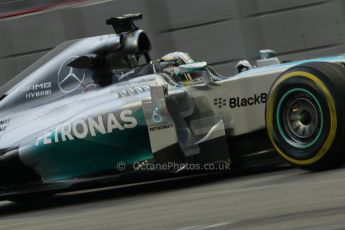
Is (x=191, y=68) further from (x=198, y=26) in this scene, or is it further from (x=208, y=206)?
(x=198, y=26)

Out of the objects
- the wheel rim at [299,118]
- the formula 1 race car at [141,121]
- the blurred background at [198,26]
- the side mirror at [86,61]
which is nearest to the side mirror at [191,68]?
the formula 1 race car at [141,121]

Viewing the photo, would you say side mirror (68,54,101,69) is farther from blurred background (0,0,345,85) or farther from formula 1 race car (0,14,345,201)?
blurred background (0,0,345,85)

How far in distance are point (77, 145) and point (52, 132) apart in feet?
0.84

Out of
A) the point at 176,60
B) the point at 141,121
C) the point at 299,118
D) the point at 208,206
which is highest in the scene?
the point at 176,60

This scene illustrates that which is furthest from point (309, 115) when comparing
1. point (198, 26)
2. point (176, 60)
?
point (198, 26)

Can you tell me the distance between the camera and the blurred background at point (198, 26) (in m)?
13.7

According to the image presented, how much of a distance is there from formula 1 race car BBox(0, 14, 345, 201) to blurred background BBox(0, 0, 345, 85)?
5779mm

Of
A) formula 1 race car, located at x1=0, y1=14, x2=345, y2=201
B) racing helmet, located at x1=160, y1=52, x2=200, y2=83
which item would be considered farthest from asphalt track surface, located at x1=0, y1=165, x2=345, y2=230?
racing helmet, located at x1=160, y1=52, x2=200, y2=83

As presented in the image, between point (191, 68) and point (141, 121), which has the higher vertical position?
point (191, 68)

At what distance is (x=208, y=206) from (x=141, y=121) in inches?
62.1

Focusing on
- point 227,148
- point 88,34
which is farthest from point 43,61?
point 88,34

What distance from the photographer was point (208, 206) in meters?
6.33

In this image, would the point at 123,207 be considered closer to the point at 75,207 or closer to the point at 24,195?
the point at 75,207

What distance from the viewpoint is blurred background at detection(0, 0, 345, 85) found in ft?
45.1
